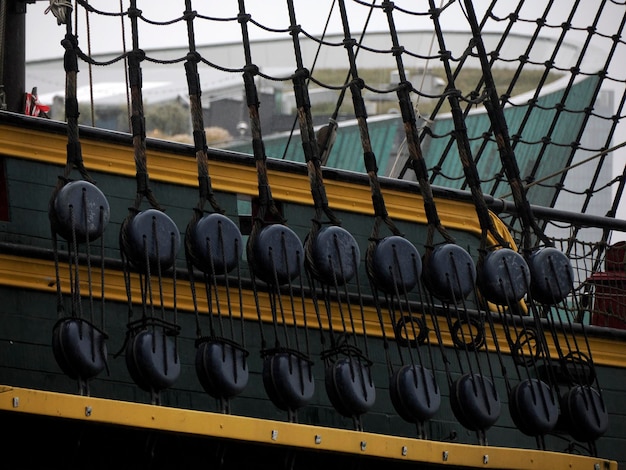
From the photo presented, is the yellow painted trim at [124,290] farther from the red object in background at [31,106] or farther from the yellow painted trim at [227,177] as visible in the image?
the red object in background at [31,106]

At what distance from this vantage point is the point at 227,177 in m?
5.52

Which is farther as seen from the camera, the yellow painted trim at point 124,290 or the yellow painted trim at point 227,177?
the yellow painted trim at point 227,177

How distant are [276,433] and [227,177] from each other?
1406 millimetres

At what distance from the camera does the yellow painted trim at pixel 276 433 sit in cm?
407

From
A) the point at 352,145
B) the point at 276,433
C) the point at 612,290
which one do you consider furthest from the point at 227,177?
the point at 352,145

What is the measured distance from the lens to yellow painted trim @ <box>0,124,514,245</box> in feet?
16.8

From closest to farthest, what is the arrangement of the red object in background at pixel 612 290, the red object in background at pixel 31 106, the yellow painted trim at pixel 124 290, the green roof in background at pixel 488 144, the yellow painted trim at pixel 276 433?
the yellow painted trim at pixel 276 433 → the yellow painted trim at pixel 124 290 → the red object in background at pixel 31 106 → the red object in background at pixel 612 290 → the green roof in background at pixel 488 144

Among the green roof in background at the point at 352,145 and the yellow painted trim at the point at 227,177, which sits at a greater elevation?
the green roof in background at the point at 352,145

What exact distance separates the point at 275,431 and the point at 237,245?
2.53 ft

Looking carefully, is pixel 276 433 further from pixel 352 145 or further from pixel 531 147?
pixel 352 145

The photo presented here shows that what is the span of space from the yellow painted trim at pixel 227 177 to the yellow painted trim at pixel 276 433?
1.28 metres

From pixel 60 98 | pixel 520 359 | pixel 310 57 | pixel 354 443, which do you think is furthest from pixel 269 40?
pixel 354 443

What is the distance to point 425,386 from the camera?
5.02 m

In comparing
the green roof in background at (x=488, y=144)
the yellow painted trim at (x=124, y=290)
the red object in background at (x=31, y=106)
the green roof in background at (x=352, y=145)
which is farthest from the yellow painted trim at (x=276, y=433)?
the green roof in background at (x=352, y=145)
